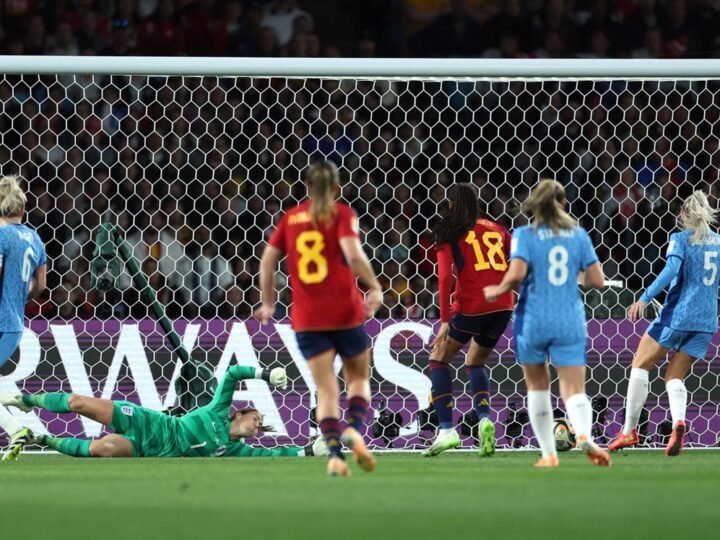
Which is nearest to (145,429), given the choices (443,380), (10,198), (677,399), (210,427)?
(210,427)

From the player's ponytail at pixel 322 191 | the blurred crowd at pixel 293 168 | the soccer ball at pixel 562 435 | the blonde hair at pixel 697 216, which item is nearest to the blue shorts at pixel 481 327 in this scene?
the soccer ball at pixel 562 435

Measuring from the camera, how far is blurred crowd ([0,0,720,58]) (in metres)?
16.9

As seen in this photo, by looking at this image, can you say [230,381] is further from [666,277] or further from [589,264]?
[666,277]

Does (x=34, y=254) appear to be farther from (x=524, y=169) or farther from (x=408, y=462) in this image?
(x=524, y=169)

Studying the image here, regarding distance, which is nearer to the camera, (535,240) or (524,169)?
(535,240)

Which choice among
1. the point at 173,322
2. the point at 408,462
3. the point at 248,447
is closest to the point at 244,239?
the point at 173,322

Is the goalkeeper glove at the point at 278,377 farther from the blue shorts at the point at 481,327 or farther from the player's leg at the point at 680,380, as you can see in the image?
the player's leg at the point at 680,380

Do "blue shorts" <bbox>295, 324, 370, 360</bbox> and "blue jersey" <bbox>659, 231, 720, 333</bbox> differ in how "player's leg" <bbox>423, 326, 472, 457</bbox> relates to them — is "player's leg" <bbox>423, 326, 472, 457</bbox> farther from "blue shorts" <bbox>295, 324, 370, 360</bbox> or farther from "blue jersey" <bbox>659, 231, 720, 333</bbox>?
"blue shorts" <bbox>295, 324, 370, 360</bbox>

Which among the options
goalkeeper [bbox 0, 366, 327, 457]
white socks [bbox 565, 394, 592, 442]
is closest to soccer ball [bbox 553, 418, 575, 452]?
goalkeeper [bbox 0, 366, 327, 457]

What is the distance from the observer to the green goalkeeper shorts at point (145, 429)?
1059cm

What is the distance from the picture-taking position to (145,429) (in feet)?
35.0

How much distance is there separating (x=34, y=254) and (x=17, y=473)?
2129 mm

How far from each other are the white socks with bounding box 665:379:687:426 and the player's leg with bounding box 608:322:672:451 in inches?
8.0

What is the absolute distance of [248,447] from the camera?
1095 centimetres
